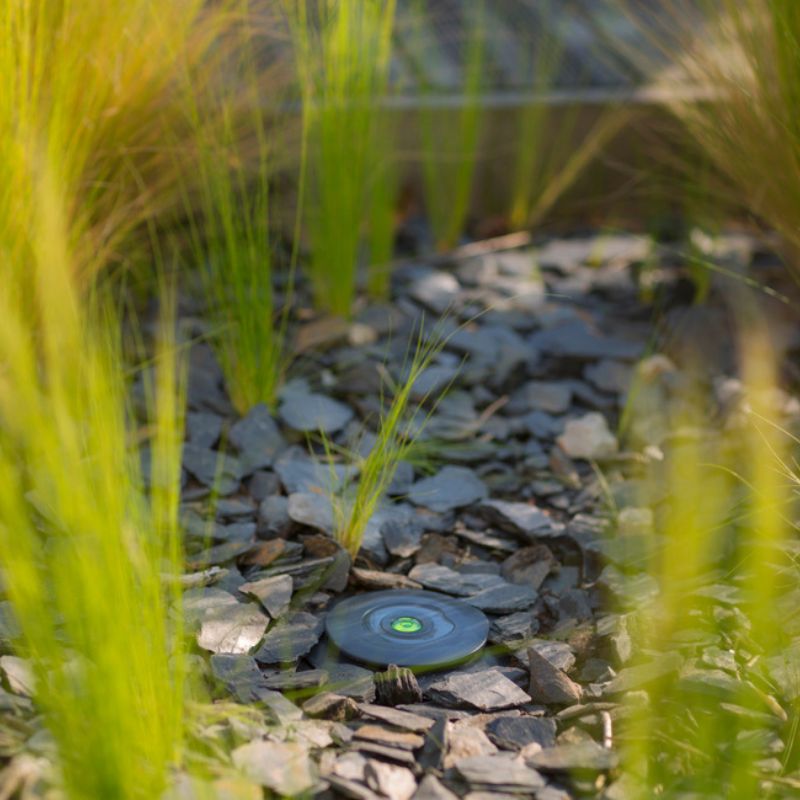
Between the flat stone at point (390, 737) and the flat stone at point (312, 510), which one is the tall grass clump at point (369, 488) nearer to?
the flat stone at point (312, 510)

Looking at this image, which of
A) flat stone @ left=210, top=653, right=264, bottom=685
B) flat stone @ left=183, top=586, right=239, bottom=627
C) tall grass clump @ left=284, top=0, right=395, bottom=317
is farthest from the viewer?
tall grass clump @ left=284, top=0, right=395, bottom=317

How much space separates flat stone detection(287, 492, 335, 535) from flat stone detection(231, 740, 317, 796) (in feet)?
1.82

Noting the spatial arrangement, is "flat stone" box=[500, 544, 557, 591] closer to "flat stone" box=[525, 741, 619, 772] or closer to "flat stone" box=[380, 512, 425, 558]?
"flat stone" box=[380, 512, 425, 558]

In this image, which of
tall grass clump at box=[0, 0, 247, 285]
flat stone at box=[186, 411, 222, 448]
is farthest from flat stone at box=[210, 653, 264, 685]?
tall grass clump at box=[0, 0, 247, 285]

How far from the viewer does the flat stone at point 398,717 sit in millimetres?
1347

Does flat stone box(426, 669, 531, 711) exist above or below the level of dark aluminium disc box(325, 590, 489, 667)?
below

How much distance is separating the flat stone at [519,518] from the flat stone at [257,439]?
388 millimetres

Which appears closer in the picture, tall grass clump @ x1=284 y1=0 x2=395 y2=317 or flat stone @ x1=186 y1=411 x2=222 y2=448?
flat stone @ x1=186 y1=411 x2=222 y2=448

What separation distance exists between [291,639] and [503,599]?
32cm

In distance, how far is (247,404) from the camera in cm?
217

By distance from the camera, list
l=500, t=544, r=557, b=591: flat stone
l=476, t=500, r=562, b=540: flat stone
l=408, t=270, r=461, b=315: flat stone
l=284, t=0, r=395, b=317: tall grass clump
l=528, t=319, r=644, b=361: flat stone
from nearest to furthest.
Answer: l=500, t=544, r=557, b=591: flat stone → l=476, t=500, r=562, b=540: flat stone → l=284, t=0, r=395, b=317: tall grass clump → l=528, t=319, r=644, b=361: flat stone → l=408, t=270, r=461, b=315: flat stone

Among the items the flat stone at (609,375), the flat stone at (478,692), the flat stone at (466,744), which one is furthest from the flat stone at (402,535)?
the flat stone at (609,375)

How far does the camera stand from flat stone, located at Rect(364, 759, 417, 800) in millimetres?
1224

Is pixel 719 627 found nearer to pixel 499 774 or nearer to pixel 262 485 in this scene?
pixel 499 774
